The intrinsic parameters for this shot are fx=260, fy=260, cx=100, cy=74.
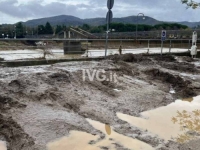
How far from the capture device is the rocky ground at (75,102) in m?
4.46

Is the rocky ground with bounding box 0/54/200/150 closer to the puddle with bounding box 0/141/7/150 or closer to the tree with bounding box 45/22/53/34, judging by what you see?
the puddle with bounding box 0/141/7/150

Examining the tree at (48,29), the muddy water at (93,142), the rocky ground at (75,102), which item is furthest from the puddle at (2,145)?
the tree at (48,29)

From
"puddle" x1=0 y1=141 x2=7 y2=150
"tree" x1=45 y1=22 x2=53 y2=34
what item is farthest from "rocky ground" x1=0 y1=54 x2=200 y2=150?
"tree" x1=45 y1=22 x2=53 y2=34

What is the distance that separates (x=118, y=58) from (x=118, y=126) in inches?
330

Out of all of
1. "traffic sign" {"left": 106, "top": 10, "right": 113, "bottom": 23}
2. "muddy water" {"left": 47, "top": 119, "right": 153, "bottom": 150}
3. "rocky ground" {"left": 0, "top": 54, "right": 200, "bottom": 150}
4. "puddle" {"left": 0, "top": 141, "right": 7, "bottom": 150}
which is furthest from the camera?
"traffic sign" {"left": 106, "top": 10, "right": 113, "bottom": 23}

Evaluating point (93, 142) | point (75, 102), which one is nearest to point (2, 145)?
point (93, 142)

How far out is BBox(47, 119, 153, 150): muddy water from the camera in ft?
13.8

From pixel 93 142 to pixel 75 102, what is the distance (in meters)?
1.96

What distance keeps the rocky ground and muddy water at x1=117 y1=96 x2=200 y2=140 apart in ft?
0.72

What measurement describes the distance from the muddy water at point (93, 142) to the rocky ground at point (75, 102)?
0.12m

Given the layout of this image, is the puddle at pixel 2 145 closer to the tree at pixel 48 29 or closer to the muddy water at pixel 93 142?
the muddy water at pixel 93 142

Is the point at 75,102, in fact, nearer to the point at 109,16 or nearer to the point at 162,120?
the point at 162,120

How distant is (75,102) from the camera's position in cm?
620

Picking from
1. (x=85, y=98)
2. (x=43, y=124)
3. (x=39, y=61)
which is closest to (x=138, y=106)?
(x=85, y=98)
